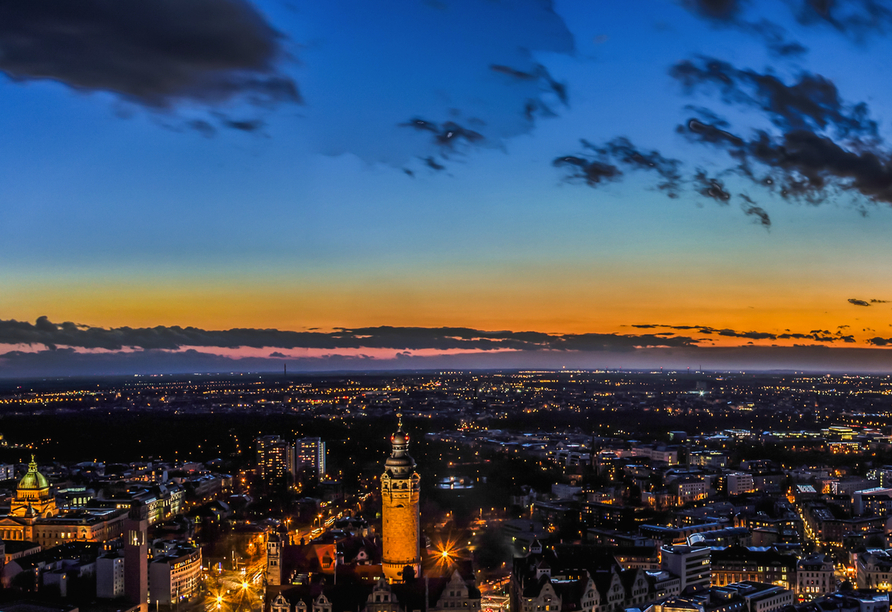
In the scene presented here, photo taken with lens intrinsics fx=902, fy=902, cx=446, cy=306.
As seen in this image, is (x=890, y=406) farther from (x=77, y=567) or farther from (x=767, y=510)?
(x=77, y=567)

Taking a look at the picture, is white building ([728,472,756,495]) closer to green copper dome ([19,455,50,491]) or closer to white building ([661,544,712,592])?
white building ([661,544,712,592])

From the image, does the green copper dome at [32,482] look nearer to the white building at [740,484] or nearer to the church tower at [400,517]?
the church tower at [400,517]

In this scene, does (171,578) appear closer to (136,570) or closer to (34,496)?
(136,570)

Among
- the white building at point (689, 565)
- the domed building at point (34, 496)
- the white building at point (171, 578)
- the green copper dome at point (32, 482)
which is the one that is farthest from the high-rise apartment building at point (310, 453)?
the white building at point (689, 565)

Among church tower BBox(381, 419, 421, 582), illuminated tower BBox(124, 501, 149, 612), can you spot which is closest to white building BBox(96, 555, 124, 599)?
illuminated tower BBox(124, 501, 149, 612)

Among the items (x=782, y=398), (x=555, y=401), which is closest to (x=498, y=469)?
(x=555, y=401)

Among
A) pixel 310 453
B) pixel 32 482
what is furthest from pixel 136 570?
pixel 310 453
